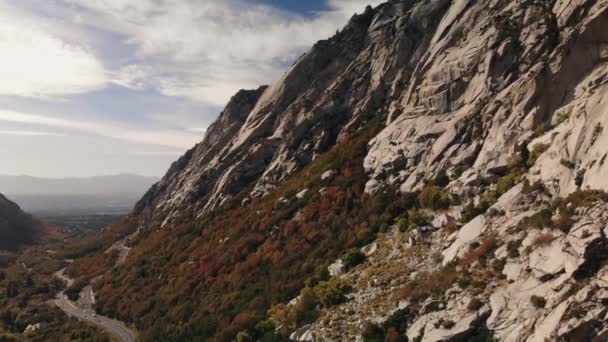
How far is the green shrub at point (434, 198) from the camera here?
1291 inches

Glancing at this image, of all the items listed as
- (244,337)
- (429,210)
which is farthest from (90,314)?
(429,210)

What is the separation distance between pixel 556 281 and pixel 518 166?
1366 centimetres

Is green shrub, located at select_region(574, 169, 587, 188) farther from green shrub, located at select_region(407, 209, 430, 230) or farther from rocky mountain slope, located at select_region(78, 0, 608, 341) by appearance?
green shrub, located at select_region(407, 209, 430, 230)

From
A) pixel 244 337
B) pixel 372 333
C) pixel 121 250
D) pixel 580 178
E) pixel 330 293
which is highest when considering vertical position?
pixel 580 178

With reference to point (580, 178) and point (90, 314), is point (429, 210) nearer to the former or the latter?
point (580, 178)

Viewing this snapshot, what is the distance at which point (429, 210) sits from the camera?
3416 cm

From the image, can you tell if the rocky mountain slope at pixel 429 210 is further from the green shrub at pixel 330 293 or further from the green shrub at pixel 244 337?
the green shrub at pixel 244 337

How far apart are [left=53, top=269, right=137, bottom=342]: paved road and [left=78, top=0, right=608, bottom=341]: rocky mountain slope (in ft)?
8.36

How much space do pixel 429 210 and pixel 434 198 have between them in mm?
1120

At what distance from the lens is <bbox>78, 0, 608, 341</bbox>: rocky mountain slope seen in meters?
20.4

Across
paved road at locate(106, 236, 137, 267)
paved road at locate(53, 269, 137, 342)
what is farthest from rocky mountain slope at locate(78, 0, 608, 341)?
paved road at locate(106, 236, 137, 267)

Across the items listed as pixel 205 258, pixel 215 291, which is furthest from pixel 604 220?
pixel 205 258

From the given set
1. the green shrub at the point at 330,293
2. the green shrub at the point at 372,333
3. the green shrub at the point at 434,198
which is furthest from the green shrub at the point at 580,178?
the green shrub at the point at 330,293

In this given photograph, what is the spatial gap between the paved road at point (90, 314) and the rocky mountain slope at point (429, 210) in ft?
8.36
